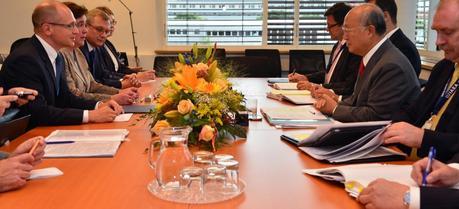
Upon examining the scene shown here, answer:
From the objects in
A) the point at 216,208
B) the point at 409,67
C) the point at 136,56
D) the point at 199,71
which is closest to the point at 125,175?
the point at 216,208

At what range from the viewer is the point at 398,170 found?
161 cm

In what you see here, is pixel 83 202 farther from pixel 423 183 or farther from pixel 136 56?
pixel 136 56

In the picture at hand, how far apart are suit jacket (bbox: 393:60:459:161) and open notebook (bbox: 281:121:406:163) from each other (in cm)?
14

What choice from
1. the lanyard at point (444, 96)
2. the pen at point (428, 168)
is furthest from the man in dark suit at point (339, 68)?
the pen at point (428, 168)

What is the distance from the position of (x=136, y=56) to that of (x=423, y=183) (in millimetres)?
5592

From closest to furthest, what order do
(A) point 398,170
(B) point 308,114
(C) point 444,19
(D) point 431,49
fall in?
(A) point 398,170 → (C) point 444,19 → (B) point 308,114 → (D) point 431,49

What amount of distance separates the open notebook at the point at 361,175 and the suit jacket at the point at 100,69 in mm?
3139

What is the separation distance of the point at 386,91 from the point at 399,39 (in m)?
1.43

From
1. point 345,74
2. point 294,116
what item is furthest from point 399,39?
point 294,116

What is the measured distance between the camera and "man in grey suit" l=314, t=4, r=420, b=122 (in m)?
2.68

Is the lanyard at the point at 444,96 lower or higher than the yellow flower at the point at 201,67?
lower

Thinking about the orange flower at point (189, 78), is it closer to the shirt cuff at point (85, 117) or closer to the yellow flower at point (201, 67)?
the yellow flower at point (201, 67)

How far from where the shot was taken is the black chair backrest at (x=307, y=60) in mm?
6648

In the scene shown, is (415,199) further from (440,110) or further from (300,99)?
(300,99)
